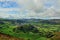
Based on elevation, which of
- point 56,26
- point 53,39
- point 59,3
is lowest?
point 53,39

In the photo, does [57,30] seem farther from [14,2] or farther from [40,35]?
[14,2]

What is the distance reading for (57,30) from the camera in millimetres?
4641

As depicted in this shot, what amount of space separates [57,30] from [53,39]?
0.77 feet

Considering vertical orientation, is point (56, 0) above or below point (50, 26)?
above

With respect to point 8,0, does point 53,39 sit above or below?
below

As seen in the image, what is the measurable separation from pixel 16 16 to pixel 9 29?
351 millimetres

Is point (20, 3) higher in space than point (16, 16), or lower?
higher

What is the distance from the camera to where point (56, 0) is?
4.69 metres

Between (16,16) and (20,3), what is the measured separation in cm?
33

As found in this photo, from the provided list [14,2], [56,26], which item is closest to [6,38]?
[14,2]

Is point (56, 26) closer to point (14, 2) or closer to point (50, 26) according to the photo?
point (50, 26)

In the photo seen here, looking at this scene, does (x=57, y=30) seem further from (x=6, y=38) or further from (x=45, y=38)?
(x=6, y=38)

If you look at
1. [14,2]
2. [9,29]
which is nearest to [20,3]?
[14,2]

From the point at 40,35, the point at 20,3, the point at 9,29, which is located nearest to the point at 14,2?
the point at 20,3
